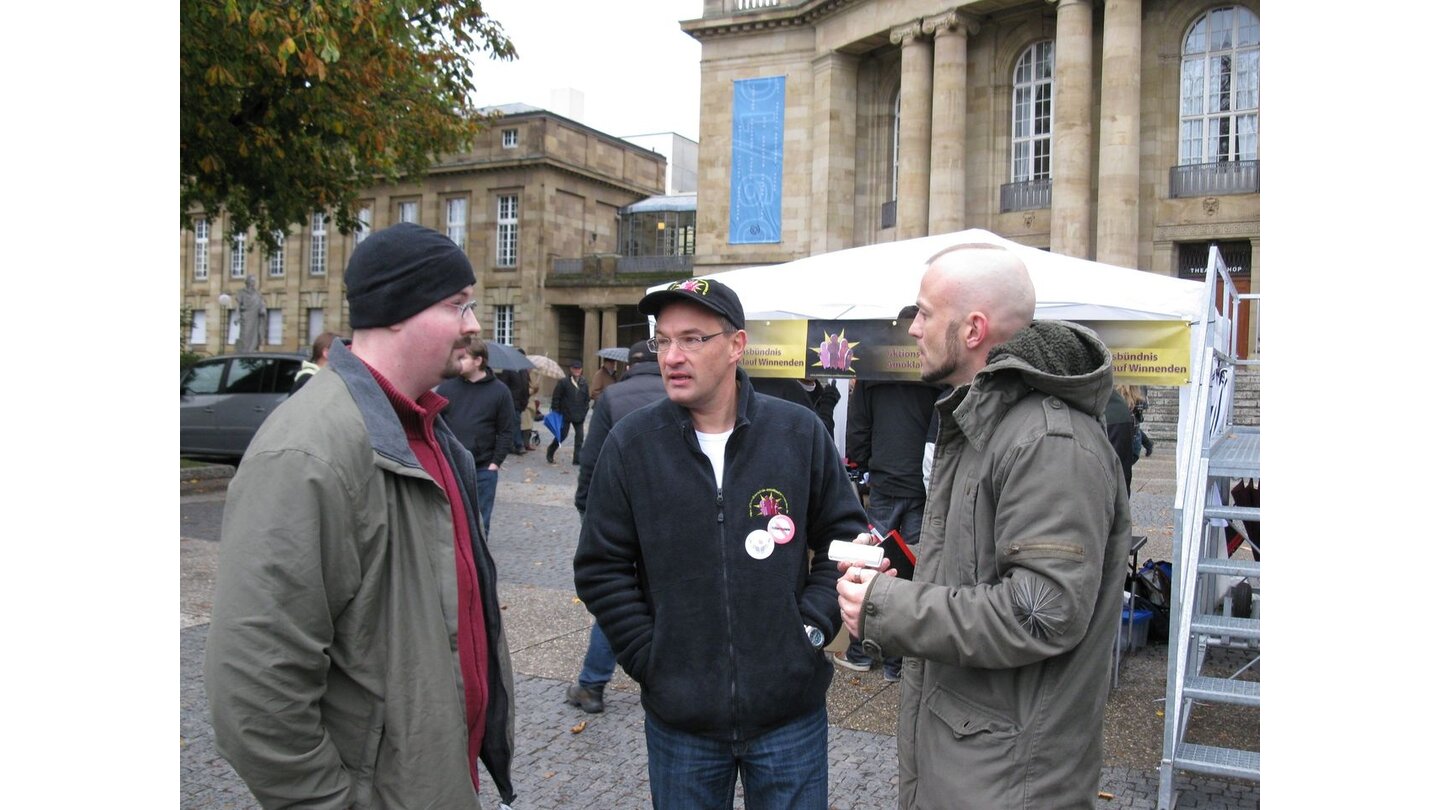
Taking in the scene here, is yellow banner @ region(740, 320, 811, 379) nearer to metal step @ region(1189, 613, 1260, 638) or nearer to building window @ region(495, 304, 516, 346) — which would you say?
metal step @ region(1189, 613, 1260, 638)

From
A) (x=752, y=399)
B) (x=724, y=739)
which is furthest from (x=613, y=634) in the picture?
(x=752, y=399)

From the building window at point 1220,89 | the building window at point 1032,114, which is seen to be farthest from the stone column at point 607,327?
the building window at point 1220,89

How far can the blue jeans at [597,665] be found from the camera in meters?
5.41

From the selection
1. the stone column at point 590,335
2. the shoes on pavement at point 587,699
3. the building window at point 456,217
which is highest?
the building window at point 456,217

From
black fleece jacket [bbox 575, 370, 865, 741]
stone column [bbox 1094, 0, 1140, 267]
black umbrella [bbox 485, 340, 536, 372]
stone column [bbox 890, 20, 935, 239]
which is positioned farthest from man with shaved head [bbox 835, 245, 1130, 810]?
stone column [bbox 890, 20, 935, 239]

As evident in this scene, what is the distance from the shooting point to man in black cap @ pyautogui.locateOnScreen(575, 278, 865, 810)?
2.67 m

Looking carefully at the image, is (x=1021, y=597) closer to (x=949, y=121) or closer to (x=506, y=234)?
(x=949, y=121)

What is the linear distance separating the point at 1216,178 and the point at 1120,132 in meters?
2.94

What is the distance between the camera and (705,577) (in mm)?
2684

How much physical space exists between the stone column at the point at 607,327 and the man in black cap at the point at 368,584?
43.8 metres

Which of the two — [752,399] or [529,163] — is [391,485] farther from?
[529,163]

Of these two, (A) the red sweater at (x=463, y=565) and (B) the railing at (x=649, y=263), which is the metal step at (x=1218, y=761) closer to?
(A) the red sweater at (x=463, y=565)

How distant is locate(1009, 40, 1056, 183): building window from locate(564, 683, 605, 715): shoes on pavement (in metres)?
28.3

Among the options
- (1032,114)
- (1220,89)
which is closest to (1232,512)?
(1220,89)
